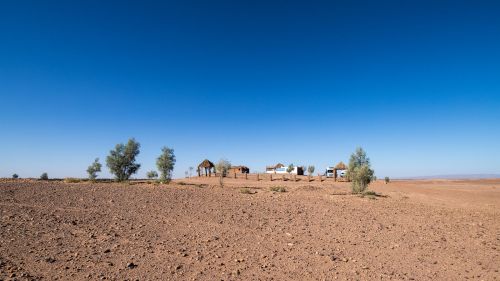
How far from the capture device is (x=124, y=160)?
34406 millimetres

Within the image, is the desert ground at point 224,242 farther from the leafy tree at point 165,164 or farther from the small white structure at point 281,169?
the small white structure at point 281,169

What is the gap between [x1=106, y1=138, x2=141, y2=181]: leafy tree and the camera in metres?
34.1

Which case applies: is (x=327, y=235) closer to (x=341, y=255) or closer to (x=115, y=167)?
(x=341, y=255)

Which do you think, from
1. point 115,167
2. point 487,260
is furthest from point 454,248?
point 115,167

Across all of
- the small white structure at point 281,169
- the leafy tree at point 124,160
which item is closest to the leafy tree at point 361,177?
the leafy tree at point 124,160

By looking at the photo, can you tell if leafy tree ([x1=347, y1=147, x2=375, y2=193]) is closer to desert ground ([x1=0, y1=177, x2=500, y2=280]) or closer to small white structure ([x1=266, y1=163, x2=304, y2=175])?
desert ground ([x1=0, y1=177, x2=500, y2=280])

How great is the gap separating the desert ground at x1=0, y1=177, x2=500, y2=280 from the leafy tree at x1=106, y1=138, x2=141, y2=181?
65.4 feet

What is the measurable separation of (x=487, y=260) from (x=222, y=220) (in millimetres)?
8435

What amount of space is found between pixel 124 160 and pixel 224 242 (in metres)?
29.1

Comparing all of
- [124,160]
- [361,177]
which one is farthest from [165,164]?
[361,177]

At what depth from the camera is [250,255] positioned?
7859 millimetres

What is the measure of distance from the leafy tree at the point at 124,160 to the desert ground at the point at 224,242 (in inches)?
785

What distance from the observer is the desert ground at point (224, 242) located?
674 centimetres

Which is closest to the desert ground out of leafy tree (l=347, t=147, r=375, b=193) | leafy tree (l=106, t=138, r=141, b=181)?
leafy tree (l=347, t=147, r=375, b=193)
